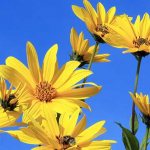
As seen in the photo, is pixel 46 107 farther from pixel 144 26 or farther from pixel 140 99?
pixel 144 26

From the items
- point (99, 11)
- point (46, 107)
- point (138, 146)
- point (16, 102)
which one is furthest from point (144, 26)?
point (16, 102)

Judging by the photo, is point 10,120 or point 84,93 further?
point 84,93

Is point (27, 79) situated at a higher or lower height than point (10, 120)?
higher

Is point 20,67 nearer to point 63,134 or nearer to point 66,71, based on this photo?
point 66,71

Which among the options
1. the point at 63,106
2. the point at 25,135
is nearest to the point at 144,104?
the point at 63,106

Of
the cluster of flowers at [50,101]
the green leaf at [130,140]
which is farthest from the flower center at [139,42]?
the green leaf at [130,140]

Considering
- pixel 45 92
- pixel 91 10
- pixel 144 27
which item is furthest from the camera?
pixel 91 10

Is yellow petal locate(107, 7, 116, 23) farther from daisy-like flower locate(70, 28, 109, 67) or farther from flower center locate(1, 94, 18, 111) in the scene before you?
flower center locate(1, 94, 18, 111)
